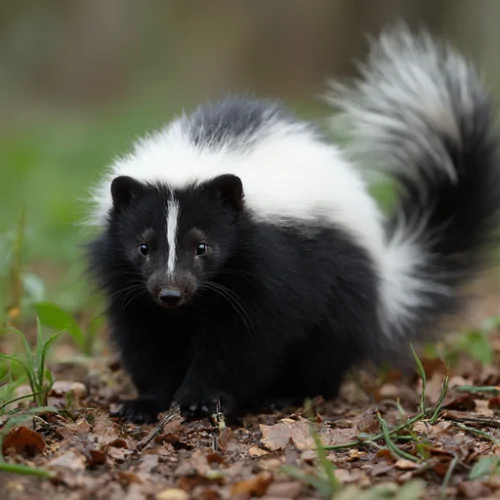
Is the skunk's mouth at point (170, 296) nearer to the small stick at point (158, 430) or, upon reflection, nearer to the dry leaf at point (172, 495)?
the small stick at point (158, 430)

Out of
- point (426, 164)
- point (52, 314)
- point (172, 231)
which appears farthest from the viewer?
point (426, 164)

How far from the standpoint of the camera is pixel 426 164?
7.57m

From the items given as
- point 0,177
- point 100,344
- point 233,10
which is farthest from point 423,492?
point 233,10

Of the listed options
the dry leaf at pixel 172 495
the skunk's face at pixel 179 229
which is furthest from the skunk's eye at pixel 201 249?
the dry leaf at pixel 172 495

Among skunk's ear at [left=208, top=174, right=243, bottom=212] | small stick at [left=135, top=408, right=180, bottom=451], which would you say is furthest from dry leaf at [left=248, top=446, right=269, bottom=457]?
skunk's ear at [left=208, top=174, right=243, bottom=212]

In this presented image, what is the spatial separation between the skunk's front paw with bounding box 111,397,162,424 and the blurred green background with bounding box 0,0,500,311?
46.6 ft

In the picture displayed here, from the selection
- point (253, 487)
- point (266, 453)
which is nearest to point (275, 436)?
point (266, 453)

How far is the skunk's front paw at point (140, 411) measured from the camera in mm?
5930

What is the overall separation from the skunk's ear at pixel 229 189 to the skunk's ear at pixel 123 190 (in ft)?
1.67

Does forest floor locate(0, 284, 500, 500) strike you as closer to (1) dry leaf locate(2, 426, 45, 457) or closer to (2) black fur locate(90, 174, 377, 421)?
(1) dry leaf locate(2, 426, 45, 457)

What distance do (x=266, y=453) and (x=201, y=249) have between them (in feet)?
4.65

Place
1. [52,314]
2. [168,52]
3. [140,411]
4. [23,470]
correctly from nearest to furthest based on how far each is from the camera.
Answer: [23,470], [140,411], [52,314], [168,52]

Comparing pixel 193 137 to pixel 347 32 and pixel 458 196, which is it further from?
pixel 347 32

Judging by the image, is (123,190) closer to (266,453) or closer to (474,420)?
(266,453)
